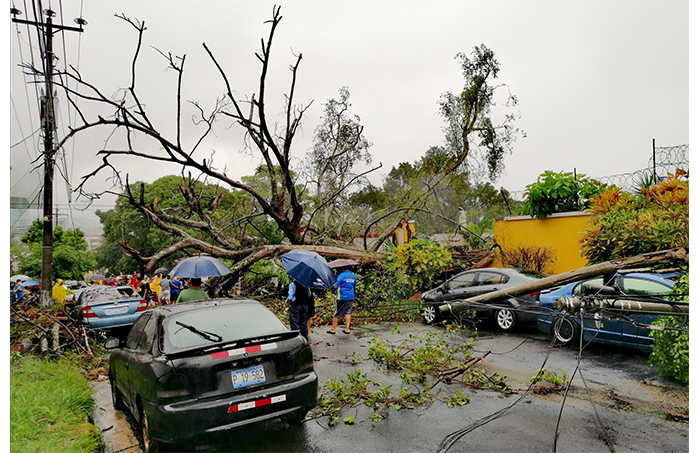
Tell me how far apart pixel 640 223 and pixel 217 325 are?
8024mm

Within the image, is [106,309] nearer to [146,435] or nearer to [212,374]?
[146,435]

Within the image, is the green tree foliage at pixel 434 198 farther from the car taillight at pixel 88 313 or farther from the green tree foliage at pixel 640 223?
the car taillight at pixel 88 313

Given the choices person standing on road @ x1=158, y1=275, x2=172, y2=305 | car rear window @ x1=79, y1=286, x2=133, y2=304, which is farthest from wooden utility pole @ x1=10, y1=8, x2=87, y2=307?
person standing on road @ x1=158, y1=275, x2=172, y2=305

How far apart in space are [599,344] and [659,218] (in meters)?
2.67

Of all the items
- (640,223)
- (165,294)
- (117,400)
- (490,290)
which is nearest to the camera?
(117,400)

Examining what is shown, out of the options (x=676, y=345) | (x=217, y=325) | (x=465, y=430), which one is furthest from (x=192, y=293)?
(x=676, y=345)

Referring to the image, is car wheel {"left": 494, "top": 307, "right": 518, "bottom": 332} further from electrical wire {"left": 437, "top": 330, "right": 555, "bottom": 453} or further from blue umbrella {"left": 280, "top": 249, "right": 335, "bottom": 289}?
electrical wire {"left": 437, "top": 330, "right": 555, "bottom": 453}

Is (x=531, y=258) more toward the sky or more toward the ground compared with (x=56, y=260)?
more toward the sky

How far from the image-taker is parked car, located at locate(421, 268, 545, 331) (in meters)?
10.2

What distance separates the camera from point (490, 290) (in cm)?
1053

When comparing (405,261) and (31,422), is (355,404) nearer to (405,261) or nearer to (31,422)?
(31,422)

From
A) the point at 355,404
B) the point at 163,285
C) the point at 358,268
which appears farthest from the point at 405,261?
the point at 163,285

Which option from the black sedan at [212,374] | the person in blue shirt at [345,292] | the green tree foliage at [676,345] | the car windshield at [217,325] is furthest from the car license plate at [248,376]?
the person in blue shirt at [345,292]

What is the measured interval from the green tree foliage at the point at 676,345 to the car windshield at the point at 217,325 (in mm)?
5115
